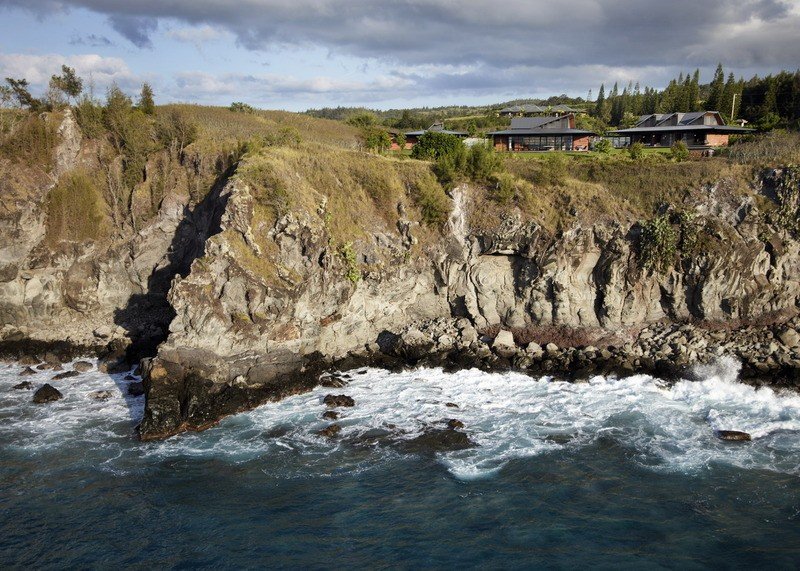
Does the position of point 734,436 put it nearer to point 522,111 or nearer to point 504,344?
point 504,344

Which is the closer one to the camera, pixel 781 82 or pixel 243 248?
pixel 243 248

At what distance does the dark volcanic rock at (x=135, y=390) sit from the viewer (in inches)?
1058

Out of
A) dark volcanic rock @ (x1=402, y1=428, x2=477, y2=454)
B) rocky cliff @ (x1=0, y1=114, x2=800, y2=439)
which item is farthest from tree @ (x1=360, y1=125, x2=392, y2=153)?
dark volcanic rock @ (x1=402, y1=428, x2=477, y2=454)

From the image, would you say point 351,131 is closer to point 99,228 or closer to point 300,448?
point 99,228

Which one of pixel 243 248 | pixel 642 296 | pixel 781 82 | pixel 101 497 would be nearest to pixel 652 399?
pixel 642 296

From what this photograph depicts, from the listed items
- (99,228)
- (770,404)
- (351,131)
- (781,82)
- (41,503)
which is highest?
(781,82)

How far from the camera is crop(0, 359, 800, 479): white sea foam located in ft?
70.7

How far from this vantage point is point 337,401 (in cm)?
2556

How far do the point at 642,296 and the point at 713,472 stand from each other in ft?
42.6

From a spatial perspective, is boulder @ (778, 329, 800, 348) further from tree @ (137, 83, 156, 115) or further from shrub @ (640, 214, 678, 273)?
tree @ (137, 83, 156, 115)

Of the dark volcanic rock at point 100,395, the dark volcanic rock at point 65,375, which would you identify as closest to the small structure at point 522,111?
the dark volcanic rock at point 65,375

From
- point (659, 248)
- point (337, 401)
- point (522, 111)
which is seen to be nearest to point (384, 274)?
point (337, 401)

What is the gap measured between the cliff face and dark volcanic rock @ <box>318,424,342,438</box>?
4147mm

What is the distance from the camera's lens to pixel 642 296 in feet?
103
